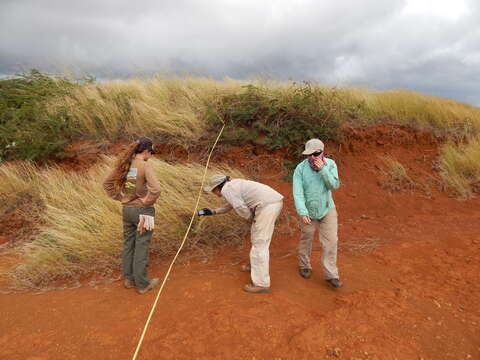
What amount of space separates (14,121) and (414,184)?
31.7ft

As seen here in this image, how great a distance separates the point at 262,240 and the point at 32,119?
24.1 feet

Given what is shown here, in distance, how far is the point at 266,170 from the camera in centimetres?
682

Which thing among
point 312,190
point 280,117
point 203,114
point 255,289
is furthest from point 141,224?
point 280,117

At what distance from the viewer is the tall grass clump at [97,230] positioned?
4312 mm

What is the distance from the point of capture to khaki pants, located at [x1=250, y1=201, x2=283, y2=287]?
354 cm

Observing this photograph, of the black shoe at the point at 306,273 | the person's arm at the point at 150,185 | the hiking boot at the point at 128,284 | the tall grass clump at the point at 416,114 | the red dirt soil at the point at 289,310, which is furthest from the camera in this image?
the tall grass clump at the point at 416,114

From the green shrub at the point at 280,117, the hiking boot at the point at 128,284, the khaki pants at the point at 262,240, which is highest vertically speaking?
the green shrub at the point at 280,117

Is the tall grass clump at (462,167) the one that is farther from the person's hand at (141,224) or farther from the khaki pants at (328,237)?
the person's hand at (141,224)

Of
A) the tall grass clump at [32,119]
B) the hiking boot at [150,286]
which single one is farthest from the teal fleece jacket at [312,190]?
the tall grass clump at [32,119]

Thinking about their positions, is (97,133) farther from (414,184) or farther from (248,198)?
(414,184)

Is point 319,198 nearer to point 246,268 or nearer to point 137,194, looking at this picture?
point 246,268

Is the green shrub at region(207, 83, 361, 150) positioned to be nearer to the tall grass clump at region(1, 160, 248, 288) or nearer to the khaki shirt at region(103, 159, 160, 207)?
the tall grass clump at region(1, 160, 248, 288)

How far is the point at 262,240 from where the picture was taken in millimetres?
3568

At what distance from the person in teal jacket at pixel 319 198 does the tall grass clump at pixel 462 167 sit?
4742 mm
